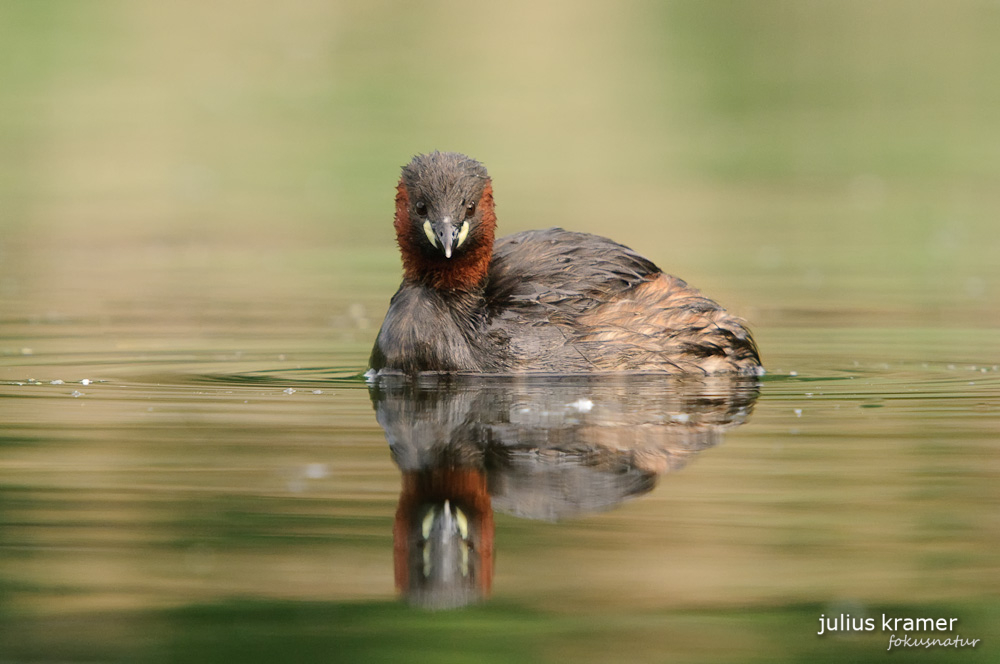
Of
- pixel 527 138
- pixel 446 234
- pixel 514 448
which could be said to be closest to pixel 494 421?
pixel 514 448

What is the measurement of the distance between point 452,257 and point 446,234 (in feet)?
1.03

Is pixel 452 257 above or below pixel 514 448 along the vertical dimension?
above

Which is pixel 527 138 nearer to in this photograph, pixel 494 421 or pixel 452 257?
pixel 452 257

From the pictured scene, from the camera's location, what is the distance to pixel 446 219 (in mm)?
9820

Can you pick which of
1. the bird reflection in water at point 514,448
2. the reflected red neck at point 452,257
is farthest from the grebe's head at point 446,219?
the bird reflection in water at point 514,448

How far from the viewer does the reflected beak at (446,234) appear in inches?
383

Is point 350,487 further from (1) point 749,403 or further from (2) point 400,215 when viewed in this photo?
(2) point 400,215

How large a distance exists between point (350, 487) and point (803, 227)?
14.2 meters

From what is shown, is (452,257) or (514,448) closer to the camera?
(514,448)

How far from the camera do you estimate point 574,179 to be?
1008 inches

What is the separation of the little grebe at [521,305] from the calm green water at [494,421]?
34 centimetres

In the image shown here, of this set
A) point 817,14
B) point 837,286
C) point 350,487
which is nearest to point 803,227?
point 837,286

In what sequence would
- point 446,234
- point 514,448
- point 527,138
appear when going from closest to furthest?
point 514,448 → point 446,234 → point 527,138

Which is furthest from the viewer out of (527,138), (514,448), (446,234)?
(527,138)
